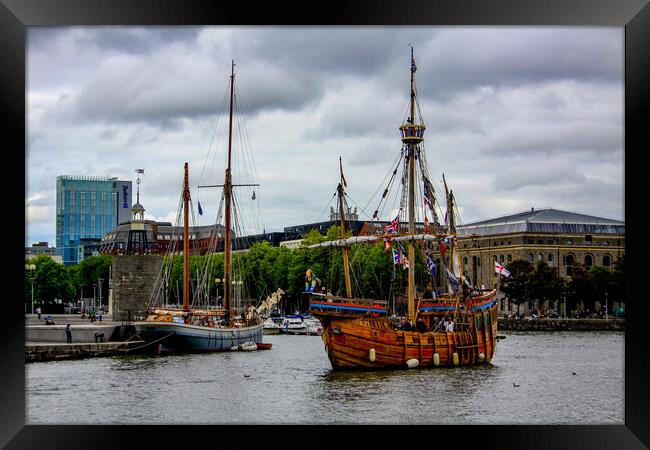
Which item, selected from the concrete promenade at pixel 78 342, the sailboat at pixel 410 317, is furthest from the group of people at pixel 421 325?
the concrete promenade at pixel 78 342

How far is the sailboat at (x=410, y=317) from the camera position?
32.4 m

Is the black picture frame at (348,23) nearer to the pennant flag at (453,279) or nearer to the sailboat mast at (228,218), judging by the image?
the pennant flag at (453,279)

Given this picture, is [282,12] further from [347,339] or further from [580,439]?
[347,339]

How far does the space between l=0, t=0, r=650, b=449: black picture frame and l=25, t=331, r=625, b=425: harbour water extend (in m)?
3.44

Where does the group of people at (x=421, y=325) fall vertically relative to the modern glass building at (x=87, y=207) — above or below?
below

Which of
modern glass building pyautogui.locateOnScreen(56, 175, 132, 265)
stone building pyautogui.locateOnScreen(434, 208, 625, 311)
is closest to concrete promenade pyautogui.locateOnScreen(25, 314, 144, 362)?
modern glass building pyautogui.locateOnScreen(56, 175, 132, 265)

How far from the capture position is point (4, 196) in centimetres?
1497

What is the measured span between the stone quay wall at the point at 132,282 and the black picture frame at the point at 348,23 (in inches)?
1311

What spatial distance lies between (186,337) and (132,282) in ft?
26.2

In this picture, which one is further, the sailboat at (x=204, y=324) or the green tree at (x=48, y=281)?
the green tree at (x=48, y=281)

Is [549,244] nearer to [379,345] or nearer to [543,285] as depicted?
[543,285]

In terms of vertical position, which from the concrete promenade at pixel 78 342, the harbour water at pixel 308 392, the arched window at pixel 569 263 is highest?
the arched window at pixel 569 263

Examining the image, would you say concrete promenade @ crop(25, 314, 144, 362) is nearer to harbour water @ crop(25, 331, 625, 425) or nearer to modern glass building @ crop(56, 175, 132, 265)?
harbour water @ crop(25, 331, 625, 425)

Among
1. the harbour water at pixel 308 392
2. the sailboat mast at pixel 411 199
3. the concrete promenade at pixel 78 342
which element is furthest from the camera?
the concrete promenade at pixel 78 342
